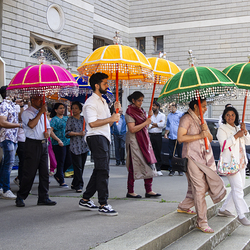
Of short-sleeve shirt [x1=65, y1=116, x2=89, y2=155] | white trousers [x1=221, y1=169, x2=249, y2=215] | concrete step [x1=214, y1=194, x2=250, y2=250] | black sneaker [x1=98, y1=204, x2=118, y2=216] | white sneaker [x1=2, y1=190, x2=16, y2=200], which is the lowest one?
concrete step [x1=214, y1=194, x2=250, y2=250]

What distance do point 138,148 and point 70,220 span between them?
213 centimetres

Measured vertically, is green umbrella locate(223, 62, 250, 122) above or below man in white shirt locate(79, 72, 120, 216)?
above

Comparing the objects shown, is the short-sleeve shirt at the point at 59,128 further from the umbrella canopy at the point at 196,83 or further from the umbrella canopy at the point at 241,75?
the umbrella canopy at the point at 241,75

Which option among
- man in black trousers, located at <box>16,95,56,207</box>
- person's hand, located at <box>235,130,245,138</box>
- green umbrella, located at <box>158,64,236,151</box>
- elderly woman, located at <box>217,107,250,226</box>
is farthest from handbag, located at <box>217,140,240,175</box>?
man in black trousers, located at <box>16,95,56,207</box>

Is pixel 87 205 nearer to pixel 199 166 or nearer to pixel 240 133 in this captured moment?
pixel 199 166

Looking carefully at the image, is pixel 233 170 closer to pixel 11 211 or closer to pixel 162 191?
pixel 162 191

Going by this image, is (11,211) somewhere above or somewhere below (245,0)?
below

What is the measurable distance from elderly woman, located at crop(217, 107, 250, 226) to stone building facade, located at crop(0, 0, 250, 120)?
882cm

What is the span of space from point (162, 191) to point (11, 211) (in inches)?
122

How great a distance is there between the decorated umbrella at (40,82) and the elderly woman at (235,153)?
236 centimetres

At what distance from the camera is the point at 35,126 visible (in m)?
5.70

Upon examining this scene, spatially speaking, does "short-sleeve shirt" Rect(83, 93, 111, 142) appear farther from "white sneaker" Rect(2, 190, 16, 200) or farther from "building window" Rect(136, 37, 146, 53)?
"building window" Rect(136, 37, 146, 53)

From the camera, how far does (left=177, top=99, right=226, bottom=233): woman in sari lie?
4637 mm

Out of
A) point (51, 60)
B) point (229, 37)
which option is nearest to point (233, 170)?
point (51, 60)
